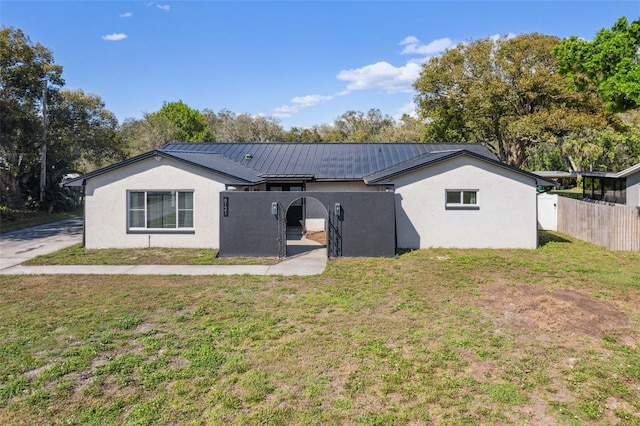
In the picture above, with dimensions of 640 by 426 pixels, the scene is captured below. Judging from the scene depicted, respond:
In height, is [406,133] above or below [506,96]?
above

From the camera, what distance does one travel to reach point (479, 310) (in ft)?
24.5

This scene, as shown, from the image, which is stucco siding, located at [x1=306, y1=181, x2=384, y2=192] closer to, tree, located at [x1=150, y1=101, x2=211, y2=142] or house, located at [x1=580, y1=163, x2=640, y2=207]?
house, located at [x1=580, y1=163, x2=640, y2=207]

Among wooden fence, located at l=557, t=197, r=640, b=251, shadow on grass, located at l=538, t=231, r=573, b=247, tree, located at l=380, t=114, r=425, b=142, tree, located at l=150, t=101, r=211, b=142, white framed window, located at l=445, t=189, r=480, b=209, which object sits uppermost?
tree, located at l=150, t=101, r=211, b=142

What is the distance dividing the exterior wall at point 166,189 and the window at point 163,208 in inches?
7.4

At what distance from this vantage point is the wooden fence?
1272 centimetres

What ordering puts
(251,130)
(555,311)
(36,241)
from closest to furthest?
1. (555,311)
2. (36,241)
3. (251,130)

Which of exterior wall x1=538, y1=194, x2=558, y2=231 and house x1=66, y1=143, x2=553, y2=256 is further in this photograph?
exterior wall x1=538, y1=194, x2=558, y2=231

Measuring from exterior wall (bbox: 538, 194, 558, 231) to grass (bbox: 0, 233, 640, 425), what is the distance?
874cm

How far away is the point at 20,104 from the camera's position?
21.6 metres

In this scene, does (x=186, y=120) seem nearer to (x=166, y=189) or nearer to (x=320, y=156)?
(x=320, y=156)

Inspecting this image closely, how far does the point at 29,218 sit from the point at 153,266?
16.8m

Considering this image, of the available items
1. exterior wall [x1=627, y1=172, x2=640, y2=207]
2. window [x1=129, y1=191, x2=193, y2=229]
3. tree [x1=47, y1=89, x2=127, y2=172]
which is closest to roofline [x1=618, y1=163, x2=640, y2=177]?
exterior wall [x1=627, y1=172, x2=640, y2=207]

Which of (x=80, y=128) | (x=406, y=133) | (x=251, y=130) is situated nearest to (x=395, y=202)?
(x=80, y=128)

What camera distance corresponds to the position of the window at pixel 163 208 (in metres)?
13.8
